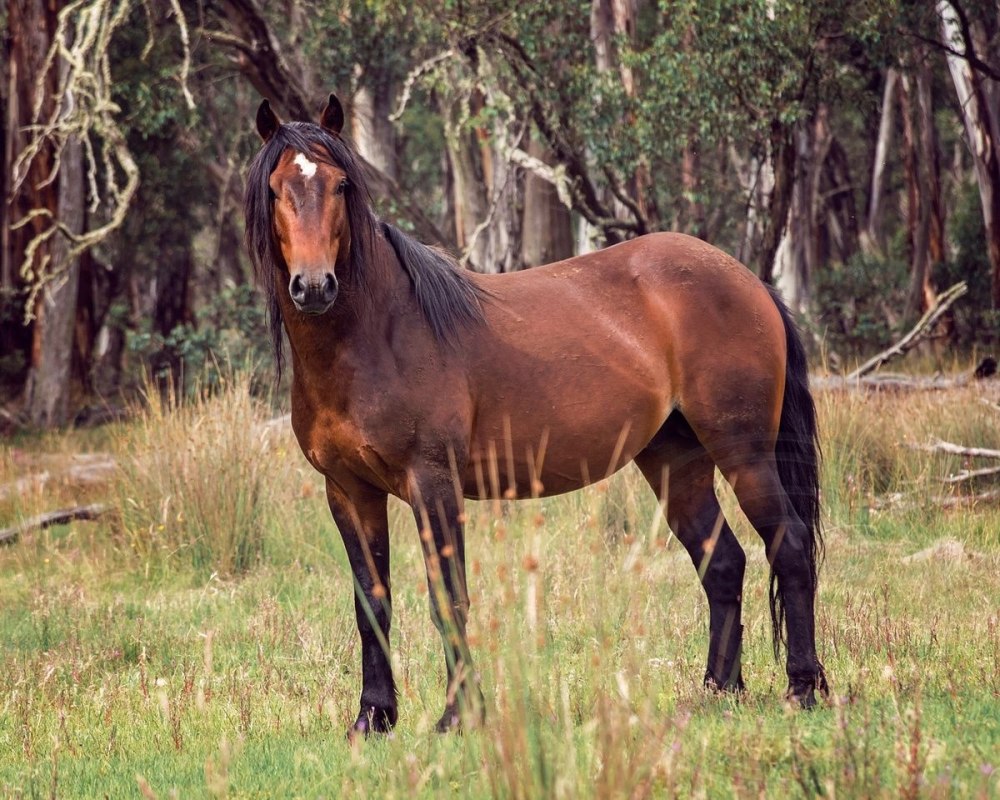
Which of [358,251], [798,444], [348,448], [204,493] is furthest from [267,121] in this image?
[204,493]

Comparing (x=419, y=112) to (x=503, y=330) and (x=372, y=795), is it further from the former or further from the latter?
(x=372, y=795)

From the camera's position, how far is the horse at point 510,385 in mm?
5023

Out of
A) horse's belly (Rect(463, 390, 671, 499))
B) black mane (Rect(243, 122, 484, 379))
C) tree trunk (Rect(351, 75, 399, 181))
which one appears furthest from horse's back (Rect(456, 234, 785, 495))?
tree trunk (Rect(351, 75, 399, 181))

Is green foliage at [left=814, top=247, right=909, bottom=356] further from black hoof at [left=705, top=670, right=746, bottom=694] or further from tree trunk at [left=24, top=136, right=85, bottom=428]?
black hoof at [left=705, top=670, right=746, bottom=694]

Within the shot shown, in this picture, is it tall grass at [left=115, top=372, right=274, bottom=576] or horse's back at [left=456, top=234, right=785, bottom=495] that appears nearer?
horse's back at [left=456, top=234, right=785, bottom=495]

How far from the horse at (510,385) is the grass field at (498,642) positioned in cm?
36

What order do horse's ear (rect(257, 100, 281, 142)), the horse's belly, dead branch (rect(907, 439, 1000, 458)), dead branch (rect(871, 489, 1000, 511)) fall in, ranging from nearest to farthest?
horse's ear (rect(257, 100, 281, 142)) → the horse's belly → dead branch (rect(871, 489, 1000, 511)) → dead branch (rect(907, 439, 1000, 458))

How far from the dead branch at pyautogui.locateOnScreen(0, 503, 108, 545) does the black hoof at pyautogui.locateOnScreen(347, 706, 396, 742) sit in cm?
565

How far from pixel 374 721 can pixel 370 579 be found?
0.57 m

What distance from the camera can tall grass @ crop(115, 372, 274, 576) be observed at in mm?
9055

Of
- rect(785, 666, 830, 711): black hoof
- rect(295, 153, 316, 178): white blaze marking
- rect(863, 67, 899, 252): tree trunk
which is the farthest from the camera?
rect(863, 67, 899, 252): tree trunk

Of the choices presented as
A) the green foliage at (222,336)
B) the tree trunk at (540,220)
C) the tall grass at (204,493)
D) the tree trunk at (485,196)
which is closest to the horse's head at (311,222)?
the tall grass at (204,493)

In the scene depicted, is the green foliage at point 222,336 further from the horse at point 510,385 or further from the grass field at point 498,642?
the horse at point 510,385

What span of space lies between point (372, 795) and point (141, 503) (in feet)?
19.0
